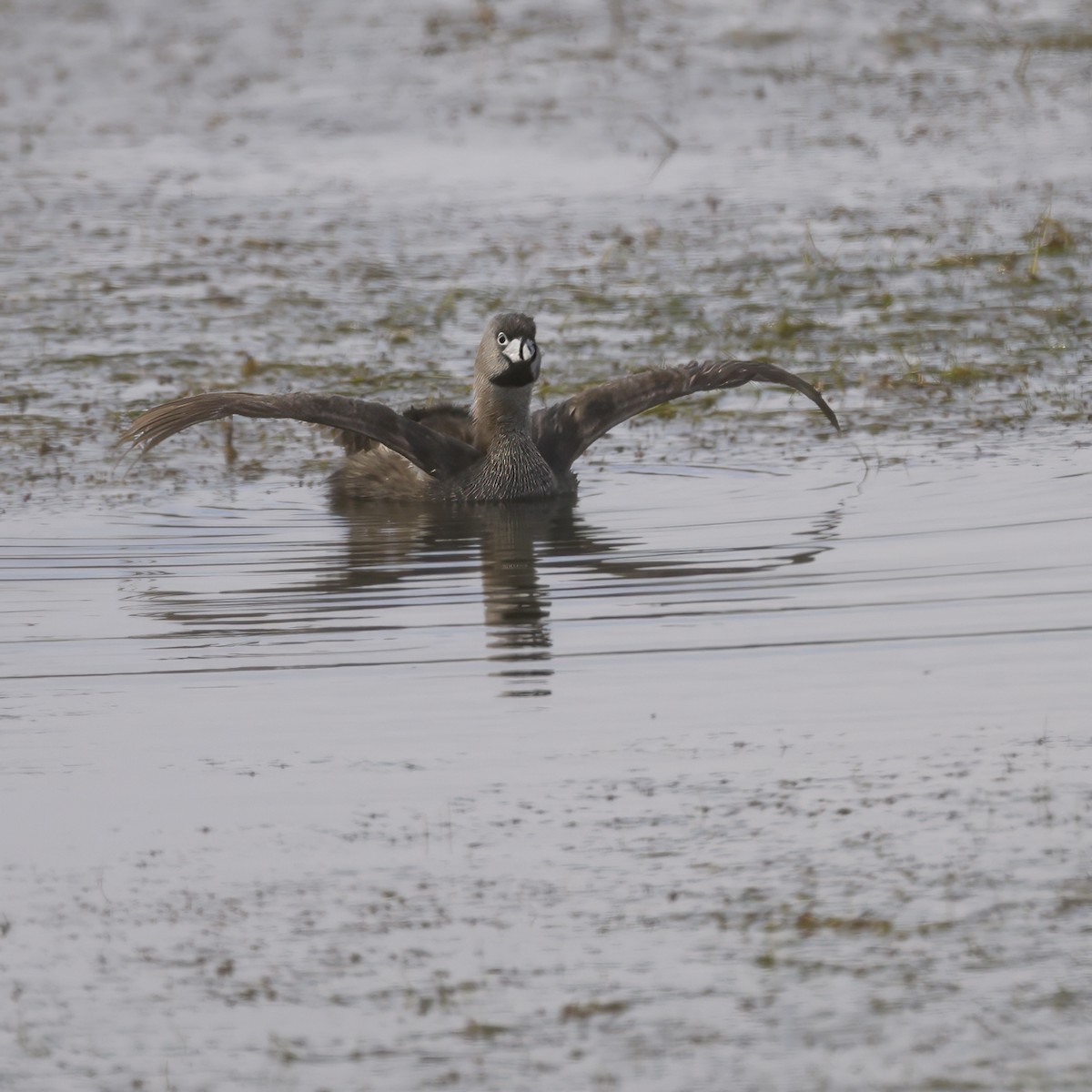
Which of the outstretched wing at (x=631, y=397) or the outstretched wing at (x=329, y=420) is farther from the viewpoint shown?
the outstretched wing at (x=631, y=397)

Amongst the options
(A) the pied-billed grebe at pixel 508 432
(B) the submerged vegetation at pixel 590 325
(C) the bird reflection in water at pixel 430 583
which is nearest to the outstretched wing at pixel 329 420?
(A) the pied-billed grebe at pixel 508 432

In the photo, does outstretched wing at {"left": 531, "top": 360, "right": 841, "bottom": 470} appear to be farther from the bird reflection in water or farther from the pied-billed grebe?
the bird reflection in water

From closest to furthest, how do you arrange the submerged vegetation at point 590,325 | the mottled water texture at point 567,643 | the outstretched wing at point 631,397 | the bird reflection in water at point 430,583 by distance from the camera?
the mottled water texture at point 567,643
the bird reflection in water at point 430,583
the outstretched wing at point 631,397
the submerged vegetation at point 590,325

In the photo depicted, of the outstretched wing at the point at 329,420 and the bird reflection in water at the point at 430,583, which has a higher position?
the outstretched wing at the point at 329,420

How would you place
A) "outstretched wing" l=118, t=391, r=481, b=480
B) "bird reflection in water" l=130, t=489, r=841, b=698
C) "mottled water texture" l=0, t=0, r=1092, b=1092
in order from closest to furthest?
"mottled water texture" l=0, t=0, r=1092, b=1092 < "bird reflection in water" l=130, t=489, r=841, b=698 < "outstretched wing" l=118, t=391, r=481, b=480

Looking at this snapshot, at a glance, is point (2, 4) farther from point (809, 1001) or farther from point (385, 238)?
point (809, 1001)

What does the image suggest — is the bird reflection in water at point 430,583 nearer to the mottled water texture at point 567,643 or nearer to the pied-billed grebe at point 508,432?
the mottled water texture at point 567,643

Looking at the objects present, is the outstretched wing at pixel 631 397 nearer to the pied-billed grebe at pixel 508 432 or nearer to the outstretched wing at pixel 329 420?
the pied-billed grebe at pixel 508 432

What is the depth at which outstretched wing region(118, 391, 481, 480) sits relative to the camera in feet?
36.8

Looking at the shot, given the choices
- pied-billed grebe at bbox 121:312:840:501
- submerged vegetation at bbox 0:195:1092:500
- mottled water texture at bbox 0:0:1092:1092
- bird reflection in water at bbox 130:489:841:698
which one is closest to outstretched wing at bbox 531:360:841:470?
pied-billed grebe at bbox 121:312:840:501

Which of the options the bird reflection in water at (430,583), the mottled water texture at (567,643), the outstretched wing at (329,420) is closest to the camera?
the mottled water texture at (567,643)

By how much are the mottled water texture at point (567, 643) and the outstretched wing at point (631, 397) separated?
13.8 inches

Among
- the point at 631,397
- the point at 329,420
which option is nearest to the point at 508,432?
the point at 631,397

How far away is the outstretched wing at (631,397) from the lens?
12.2 metres
